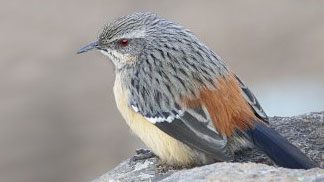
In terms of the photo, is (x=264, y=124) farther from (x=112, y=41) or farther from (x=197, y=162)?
(x=112, y=41)

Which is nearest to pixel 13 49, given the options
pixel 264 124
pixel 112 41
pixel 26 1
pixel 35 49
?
pixel 35 49

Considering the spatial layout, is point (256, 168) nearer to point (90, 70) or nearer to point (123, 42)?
point (123, 42)

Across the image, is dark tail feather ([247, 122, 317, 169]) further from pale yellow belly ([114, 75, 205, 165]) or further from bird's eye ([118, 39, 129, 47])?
bird's eye ([118, 39, 129, 47])

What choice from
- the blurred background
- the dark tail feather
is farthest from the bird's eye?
the blurred background

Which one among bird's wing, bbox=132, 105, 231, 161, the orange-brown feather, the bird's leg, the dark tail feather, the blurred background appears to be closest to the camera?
the dark tail feather

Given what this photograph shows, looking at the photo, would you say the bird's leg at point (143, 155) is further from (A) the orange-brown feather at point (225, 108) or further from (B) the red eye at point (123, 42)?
(B) the red eye at point (123, 42)

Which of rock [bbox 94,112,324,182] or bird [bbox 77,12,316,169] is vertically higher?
bird [bbox 77,12,316,169]

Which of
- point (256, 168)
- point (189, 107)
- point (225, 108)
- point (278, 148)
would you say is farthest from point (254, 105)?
point (256, 168)

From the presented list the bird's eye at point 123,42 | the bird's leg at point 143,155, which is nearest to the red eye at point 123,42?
the bird's eye at point 123,42
